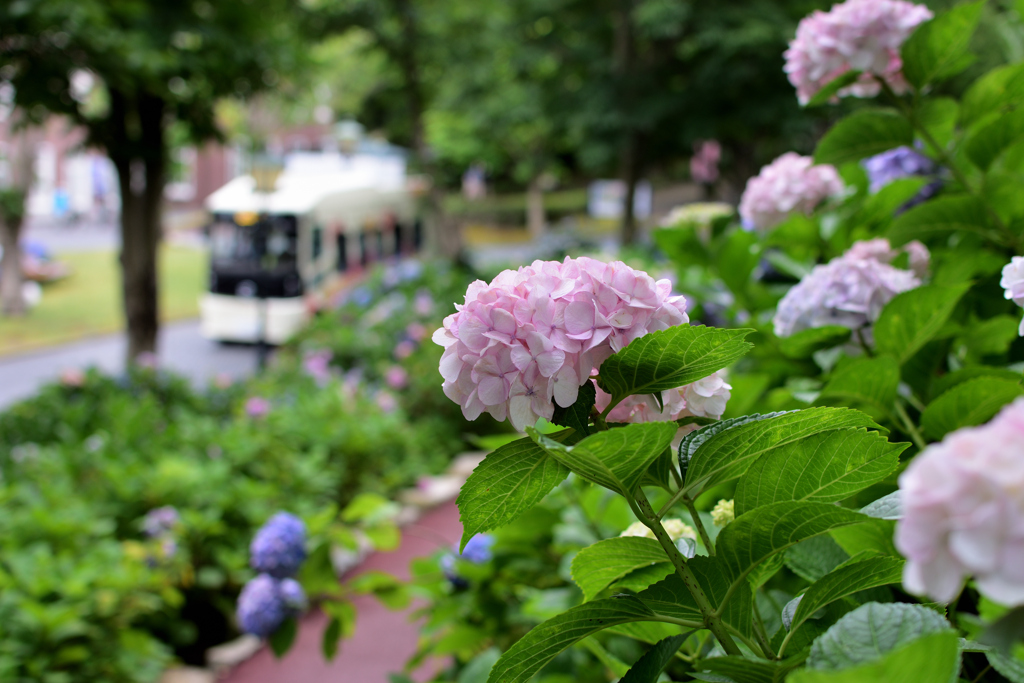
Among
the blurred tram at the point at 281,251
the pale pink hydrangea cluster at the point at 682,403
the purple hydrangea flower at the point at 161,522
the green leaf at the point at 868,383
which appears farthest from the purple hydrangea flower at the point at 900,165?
the blurred tram at the point at 281,251

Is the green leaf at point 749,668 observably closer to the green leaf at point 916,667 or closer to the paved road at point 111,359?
the green leaf at point 916,667

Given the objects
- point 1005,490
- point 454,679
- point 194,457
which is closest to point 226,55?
point 194,457

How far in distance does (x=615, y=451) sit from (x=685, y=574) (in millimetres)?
145

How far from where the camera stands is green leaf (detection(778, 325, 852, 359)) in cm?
107

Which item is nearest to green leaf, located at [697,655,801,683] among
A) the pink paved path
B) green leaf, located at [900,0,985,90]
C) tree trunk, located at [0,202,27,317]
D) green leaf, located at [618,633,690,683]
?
green leaf, located at [618,633,690,683]

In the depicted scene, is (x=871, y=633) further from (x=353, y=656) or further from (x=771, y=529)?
(x=353, y=656)

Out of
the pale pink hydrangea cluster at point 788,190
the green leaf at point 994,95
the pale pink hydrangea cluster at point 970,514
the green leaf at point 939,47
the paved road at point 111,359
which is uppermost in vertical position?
the green leaf at point 939,47

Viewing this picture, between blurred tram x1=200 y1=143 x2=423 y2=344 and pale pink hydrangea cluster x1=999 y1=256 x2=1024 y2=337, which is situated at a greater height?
pale pink hydrangea cluster x1=999 y1=256 x2=1024 y2=337

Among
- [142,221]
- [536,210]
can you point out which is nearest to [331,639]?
[142,221]

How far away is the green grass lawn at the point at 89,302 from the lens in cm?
1466

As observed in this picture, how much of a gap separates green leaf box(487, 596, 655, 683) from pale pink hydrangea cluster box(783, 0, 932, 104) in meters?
0.97

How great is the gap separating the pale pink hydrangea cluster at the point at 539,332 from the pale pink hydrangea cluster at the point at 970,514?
0.26 metres

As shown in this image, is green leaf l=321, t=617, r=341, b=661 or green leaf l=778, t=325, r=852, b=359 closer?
green leaf l=778, t=325, r=852, b=359

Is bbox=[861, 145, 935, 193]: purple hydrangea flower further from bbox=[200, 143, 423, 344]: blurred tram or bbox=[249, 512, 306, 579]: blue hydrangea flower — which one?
bbox=[200, 143, 423, 344]: blurred tram
